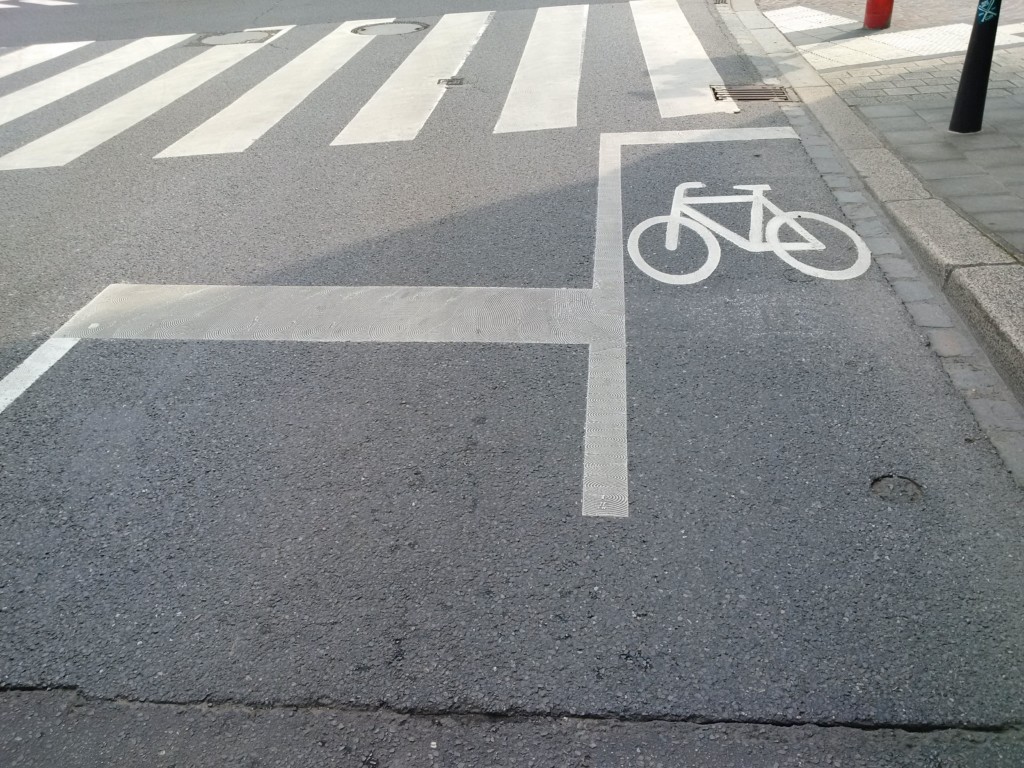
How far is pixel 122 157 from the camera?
27.3 ft

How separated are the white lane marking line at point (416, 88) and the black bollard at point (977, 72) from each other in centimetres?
461

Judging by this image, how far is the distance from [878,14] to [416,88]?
18.2ft

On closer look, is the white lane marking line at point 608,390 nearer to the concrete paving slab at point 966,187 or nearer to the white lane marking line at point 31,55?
the concrete paving slab at point 966,187

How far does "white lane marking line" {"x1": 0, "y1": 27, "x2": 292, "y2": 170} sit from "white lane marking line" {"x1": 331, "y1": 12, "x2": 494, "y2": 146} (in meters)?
2.41

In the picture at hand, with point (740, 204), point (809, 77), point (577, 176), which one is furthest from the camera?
point (809, 77)

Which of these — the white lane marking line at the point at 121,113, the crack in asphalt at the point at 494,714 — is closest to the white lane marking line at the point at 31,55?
the white lane marking line at the point at 121,113

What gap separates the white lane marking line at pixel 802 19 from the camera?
11.1 metres

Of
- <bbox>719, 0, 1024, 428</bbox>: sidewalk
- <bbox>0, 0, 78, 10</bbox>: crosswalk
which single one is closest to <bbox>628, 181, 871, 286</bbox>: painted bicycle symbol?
<bbox>719, 0, 1024, 428</bbox>: sidewalk

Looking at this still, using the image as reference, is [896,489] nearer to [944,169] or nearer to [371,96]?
[944,169]

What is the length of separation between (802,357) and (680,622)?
1.97 meters

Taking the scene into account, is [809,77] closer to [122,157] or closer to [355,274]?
[355,274]

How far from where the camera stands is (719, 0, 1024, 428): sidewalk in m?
4.84

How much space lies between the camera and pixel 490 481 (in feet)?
12.5

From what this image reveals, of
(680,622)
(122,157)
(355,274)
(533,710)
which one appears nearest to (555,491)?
(680,622)
